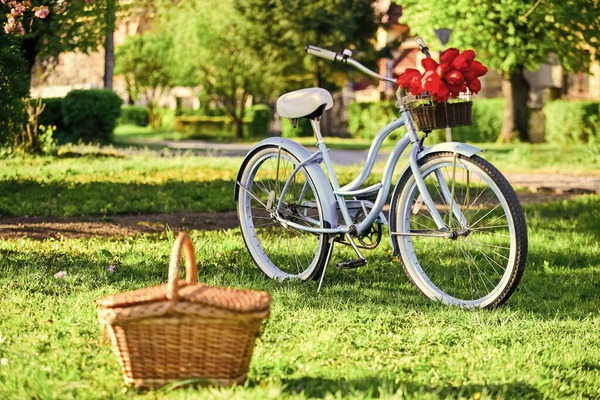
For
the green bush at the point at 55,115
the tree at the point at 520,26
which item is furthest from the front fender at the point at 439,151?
the green bush at the point at 55,115

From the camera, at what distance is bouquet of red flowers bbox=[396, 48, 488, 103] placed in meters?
5.16

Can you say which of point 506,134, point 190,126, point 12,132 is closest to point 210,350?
point 12,132

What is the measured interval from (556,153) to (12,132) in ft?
46.2

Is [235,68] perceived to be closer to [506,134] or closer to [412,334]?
[506,134]

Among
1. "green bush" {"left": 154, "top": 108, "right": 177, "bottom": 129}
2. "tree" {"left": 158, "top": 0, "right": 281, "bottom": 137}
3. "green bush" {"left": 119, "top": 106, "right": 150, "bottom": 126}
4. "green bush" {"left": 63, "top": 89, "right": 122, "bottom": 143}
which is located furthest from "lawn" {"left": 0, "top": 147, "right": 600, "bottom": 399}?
"green bush" {"left": 119, "top": 106, "right": 150, "bottom": 126}

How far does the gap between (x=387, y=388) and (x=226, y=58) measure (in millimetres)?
28525

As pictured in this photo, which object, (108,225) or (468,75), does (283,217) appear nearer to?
(468,75)

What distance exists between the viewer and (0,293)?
548 centimetres

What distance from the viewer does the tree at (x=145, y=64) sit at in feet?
125

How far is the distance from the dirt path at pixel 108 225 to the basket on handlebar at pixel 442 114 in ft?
11.2

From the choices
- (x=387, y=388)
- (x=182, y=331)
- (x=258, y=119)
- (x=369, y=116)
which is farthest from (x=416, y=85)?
(x=258, y=119)

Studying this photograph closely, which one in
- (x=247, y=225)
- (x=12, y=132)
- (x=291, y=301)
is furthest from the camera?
(x=12, y=132)

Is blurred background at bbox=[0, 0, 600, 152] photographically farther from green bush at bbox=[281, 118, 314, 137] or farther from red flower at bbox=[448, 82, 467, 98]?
red flower at bbox=[448, 82, 467, 98]

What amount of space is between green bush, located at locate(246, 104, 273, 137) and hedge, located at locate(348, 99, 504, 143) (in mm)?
2920
